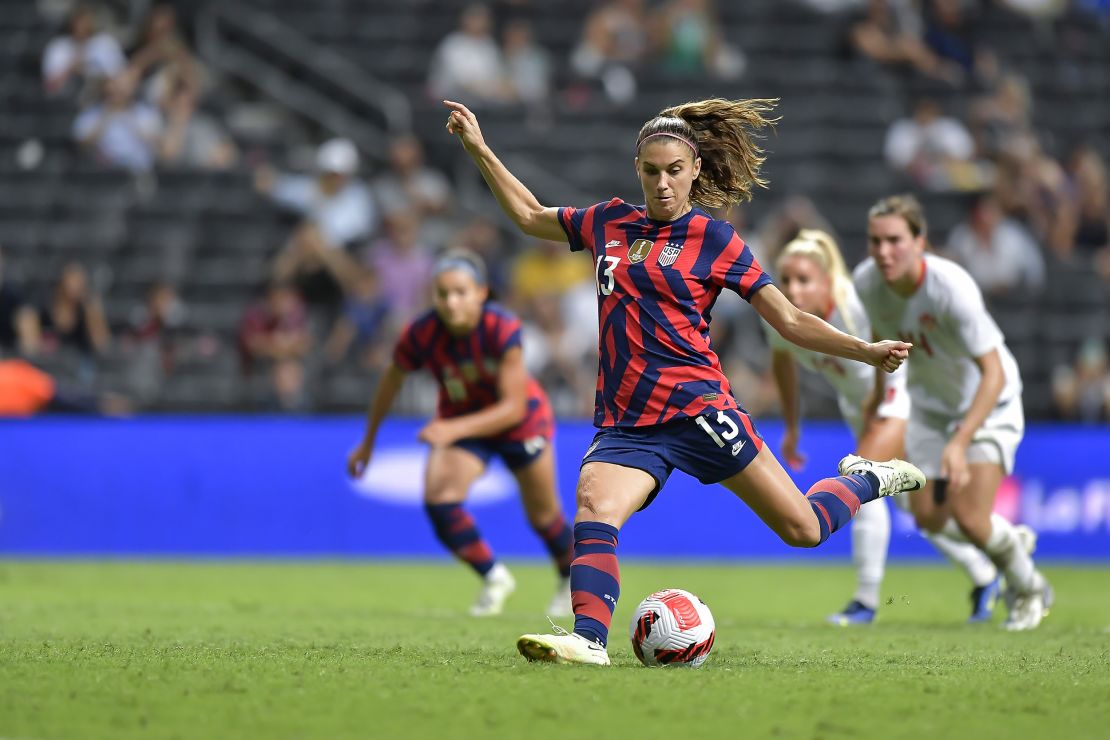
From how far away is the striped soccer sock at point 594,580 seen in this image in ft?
19.7

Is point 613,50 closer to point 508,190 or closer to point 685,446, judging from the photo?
point 508,190

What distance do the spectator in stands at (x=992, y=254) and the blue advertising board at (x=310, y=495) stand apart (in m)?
2.80

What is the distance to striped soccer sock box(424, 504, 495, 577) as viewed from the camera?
31.4 feet

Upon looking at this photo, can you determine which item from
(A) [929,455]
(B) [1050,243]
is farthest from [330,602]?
(B) [1050,243]

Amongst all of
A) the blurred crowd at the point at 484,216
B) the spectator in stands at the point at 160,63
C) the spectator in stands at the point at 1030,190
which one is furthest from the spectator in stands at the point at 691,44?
the spectator in stands at the point at 160,63

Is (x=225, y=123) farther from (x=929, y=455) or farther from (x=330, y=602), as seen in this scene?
(x=929, y=455)

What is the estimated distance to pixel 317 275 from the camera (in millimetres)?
15922

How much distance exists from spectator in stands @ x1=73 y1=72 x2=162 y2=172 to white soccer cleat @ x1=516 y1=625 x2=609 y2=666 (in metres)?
12.1

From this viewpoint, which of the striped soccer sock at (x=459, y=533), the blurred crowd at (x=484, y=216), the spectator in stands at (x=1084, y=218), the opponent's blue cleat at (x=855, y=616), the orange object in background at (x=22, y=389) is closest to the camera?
the opponent's blue cleat at (x=855, y=616)

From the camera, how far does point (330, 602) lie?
10.3 m

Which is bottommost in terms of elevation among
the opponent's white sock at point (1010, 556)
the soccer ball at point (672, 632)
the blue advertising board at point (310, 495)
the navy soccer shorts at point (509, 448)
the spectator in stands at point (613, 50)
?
the blue advertising board at point (310, 495)

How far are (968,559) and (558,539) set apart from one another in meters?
2.58

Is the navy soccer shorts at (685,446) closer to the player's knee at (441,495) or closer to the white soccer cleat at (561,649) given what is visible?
the white soccer cleat at (561,649)

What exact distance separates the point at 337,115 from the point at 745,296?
12.9 m
